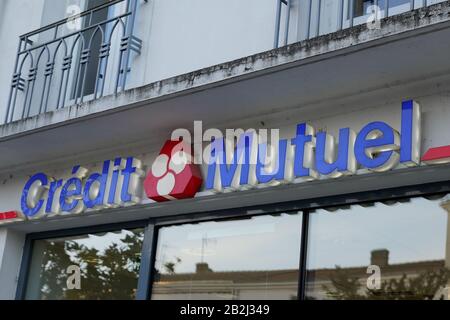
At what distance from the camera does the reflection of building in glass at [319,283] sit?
564 cm

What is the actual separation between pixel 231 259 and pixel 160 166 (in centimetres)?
107

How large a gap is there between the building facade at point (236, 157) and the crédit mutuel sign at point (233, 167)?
15mm

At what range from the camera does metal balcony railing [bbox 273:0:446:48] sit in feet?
20.2

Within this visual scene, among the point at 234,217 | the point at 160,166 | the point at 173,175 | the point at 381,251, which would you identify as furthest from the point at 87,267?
the point at 381,251

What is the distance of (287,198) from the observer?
6.43 meters

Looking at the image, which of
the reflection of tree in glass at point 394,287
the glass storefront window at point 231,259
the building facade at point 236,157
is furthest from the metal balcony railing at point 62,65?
the reflection of tree in glass at point 394,287

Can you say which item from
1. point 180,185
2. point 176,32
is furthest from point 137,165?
point 176,32

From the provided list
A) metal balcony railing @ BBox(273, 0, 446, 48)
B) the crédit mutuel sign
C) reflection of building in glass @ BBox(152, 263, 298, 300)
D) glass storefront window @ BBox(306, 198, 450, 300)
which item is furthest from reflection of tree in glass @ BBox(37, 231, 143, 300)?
metal balcony railing @ BBox(273, 0, 446, 48)

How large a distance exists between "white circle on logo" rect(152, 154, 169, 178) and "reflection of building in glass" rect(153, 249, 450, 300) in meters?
0.93

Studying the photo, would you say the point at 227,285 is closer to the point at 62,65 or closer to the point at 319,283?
the point at 319,283

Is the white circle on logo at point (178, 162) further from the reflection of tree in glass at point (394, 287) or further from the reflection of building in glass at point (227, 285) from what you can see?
the reflection of tree in glass at point (394, 287)

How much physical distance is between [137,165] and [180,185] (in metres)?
0.68

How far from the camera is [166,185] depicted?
6.79 m

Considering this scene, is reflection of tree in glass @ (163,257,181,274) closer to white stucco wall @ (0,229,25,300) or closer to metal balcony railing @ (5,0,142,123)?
metal balcony railing @ (5,0,142,123)
